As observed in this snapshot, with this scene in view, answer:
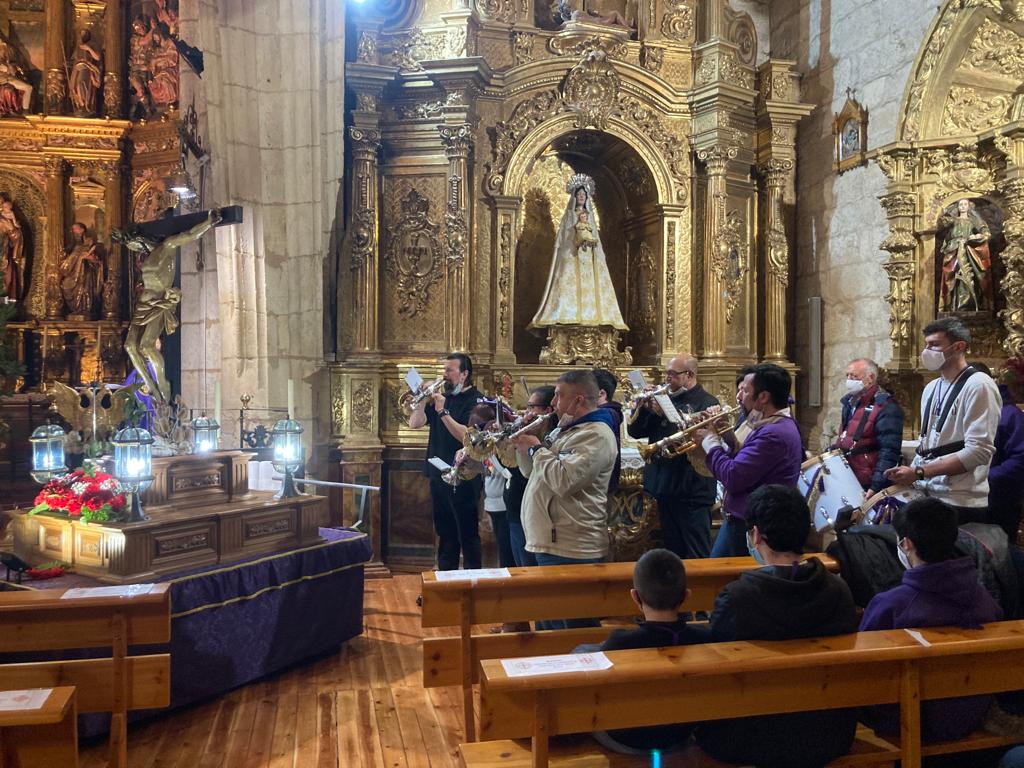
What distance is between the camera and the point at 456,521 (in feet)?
18.1

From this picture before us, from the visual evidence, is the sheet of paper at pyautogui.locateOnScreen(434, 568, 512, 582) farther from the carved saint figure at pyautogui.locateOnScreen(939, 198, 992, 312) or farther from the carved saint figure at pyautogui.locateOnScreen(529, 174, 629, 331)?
Answer: the carved saint figure at pyautogui.locateOnScreen(939, 198, 992, 312)

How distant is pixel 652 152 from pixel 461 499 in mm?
4871

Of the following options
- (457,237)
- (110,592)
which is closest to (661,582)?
(110,592)

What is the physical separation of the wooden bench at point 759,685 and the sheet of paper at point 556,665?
0.08ft

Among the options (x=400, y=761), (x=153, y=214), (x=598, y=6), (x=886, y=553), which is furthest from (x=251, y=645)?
(x=153, y=214)

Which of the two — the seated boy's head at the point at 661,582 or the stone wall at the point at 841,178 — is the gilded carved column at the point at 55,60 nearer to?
the stone wall at the point at 841,178

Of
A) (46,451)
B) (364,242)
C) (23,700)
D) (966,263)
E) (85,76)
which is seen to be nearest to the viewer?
(23,700)

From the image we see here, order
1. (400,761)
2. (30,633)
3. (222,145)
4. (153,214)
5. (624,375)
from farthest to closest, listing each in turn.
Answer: (153,214), (624,375), (222,145), (400,761), (30,633)

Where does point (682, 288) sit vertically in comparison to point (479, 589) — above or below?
above

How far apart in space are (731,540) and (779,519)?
1676 mm

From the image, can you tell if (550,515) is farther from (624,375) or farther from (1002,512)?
(624,375)

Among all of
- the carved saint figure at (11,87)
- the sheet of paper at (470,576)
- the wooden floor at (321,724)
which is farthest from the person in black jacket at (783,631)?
the carved saint figure at (11,87)

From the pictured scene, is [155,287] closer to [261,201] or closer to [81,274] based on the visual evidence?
[261,201]

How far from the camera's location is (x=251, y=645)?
4.16m
